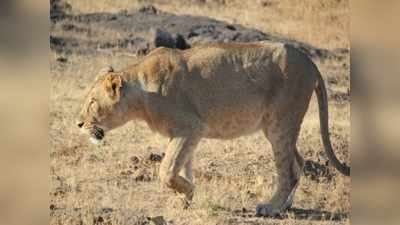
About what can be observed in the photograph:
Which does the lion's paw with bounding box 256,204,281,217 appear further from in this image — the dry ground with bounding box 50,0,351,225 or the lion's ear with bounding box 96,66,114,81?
the lion's ear with bounding box 96,66,114,81

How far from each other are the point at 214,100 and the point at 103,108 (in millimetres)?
627

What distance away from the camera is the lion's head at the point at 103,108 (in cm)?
516

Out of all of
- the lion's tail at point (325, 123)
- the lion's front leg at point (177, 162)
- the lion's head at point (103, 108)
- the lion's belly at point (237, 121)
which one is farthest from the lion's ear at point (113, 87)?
the lion's tail at point (325, 123)

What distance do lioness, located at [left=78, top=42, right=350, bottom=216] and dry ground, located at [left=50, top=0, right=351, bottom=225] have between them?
6 centimetres

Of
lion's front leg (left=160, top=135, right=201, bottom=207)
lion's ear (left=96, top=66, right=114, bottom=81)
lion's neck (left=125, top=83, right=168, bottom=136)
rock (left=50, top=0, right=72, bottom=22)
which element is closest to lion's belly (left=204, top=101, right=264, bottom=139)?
lion's front leg (left=160, top=135, right=201, bottom=207)

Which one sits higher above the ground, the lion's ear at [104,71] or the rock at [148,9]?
the rock at [148,9]

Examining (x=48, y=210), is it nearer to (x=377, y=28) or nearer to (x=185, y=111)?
(x=185, y=111)

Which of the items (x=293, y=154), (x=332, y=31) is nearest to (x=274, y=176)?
(x=293, y=154)

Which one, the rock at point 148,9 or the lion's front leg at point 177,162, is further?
the rock at point 148,9

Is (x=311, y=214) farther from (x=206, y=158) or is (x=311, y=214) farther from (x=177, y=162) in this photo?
(x=177, y=162)

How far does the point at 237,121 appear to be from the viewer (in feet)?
17.2

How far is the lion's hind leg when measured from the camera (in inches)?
207

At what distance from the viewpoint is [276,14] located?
5.29 metres

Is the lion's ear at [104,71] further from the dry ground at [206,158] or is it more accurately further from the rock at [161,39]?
the rock at [161,39]
